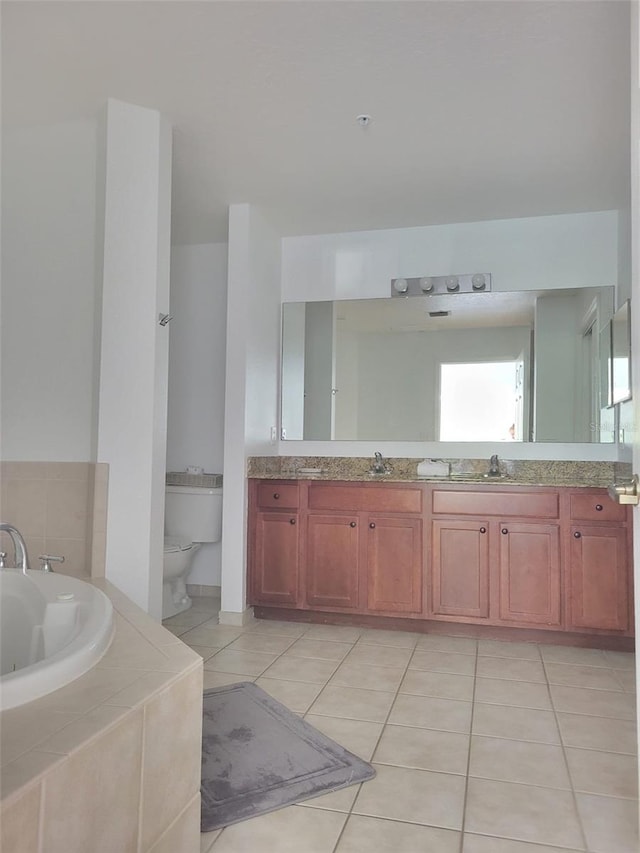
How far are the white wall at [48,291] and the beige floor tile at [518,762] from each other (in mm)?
1858

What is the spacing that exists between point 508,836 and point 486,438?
2387 millimetres

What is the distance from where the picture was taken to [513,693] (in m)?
2.38

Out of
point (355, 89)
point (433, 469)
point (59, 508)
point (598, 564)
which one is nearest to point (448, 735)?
point (598, 564)

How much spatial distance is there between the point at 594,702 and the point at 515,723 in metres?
0.41

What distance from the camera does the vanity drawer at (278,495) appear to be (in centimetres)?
333

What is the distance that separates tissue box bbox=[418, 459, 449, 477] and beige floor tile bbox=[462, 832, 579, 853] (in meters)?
2.06

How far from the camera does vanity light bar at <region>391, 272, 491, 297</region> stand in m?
3.59

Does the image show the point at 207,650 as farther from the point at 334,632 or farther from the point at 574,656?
the point at 574,656

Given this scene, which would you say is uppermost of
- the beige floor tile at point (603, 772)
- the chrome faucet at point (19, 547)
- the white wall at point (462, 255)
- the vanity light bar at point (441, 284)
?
the white wall at point (462, 255)

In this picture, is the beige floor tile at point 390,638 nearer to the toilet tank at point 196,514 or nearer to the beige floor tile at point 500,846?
the toilet tank at point 196,514

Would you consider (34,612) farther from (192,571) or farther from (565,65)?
(565,65)

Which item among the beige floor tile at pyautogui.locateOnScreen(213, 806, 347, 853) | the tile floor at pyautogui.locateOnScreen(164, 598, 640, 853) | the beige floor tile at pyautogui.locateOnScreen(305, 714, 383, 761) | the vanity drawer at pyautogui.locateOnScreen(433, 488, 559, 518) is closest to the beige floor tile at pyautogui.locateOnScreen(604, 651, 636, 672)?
the tile floor at pyautogui.locateOnScreen(164, 598, 640, 853)

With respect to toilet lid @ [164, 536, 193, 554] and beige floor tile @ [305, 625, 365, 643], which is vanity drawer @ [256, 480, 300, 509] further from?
beige floor tile @ [305, 625, 365, 643]

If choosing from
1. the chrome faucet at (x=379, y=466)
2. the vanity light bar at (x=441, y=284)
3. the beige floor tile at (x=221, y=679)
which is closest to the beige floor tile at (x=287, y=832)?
the beige floor tile at (x=221, y=679)
